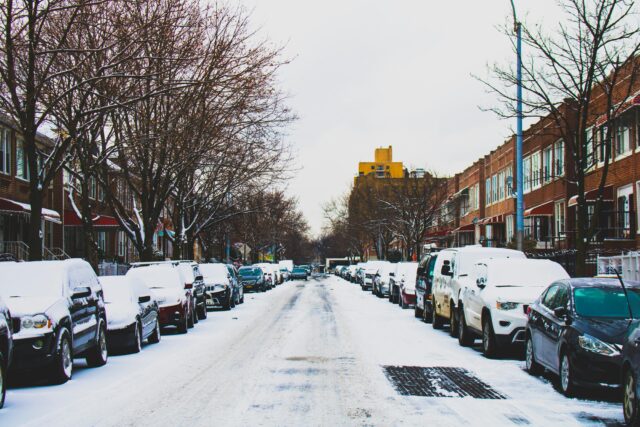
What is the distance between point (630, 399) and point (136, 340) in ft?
34.4

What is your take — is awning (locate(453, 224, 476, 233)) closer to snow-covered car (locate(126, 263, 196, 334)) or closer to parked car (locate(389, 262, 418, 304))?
parked car (locate(389, 262, 418, 304))

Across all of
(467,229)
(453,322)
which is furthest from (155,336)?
(467,229)

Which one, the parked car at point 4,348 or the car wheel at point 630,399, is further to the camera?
the parked car at point 4,348

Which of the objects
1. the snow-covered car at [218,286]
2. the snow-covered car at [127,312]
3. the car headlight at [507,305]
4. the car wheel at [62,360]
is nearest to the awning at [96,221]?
the snow-covered car at [218,286]

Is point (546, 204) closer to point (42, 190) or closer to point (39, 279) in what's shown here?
point (42, 190)

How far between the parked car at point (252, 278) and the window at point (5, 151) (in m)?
18.9

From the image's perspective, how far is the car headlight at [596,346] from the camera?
A: 10518mm

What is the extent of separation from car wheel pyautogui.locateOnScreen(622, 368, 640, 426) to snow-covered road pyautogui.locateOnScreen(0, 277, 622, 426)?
429 mm

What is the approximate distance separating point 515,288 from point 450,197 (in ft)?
186

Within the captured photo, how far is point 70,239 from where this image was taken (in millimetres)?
45250

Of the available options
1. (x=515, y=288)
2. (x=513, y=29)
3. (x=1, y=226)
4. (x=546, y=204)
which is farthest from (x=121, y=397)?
(x=546, y=204)

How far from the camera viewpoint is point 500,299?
15.9m

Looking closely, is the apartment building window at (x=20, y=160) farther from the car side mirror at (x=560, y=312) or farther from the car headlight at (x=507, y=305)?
the car side mirror at (x=560, y=312)

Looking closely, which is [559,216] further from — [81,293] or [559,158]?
[81,293]
